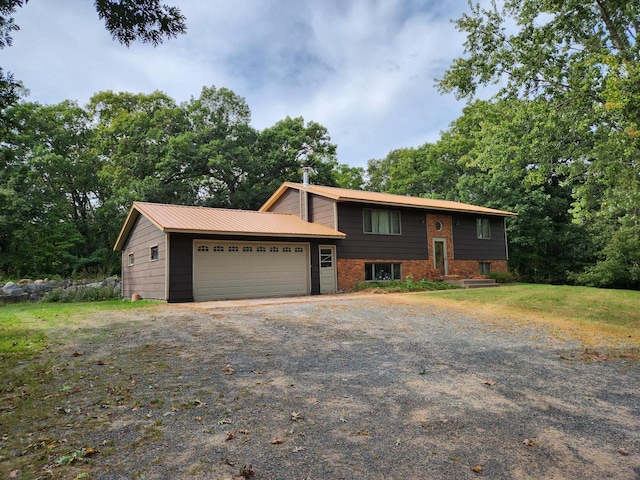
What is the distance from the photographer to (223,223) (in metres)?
14.1

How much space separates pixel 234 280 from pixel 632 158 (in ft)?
39.2

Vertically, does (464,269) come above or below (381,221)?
below

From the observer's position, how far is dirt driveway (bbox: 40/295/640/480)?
8.27 feet

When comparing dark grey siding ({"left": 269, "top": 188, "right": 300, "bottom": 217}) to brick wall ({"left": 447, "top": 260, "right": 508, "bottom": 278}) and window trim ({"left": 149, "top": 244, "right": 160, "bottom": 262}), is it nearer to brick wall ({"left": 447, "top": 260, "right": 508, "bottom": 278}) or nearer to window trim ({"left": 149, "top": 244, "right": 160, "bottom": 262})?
window trim ({"left": 149, "top": 244, "right": 160, "bottom": 262})

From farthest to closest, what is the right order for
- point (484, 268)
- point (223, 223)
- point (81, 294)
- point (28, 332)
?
point (484, 268) < point (81, 294) < point (223, 223) < point (28, 332)

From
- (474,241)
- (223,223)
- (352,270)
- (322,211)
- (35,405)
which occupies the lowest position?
(35,405)

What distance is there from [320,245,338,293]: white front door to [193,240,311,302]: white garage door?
681 mm

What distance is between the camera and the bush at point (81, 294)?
15195 mm

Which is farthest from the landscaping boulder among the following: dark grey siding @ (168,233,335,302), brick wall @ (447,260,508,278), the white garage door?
brick wall @ (447,260,508,278)

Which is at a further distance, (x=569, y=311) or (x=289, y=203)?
(x=289, y=203)

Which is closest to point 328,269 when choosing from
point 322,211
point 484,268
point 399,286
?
point 322,211

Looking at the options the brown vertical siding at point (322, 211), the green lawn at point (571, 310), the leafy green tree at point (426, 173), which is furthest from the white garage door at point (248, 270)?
the leafy green tree at point (426, 173)

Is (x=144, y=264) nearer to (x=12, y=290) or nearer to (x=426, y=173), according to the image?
(x=12, y=290)

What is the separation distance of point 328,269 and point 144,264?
6.99 metres
